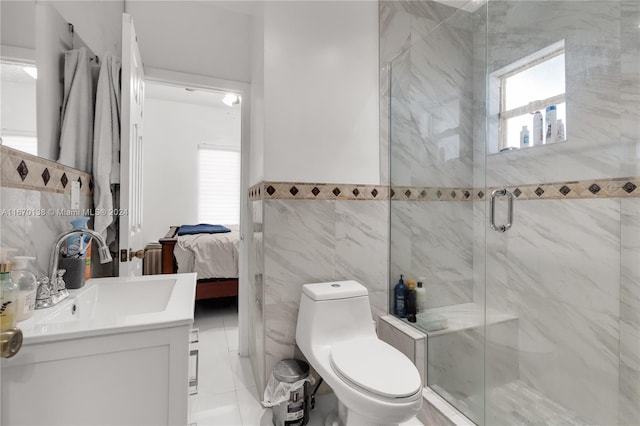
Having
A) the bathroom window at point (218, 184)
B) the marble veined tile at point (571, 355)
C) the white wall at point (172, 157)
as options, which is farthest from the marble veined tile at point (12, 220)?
the bathroom window at point (218, 184)

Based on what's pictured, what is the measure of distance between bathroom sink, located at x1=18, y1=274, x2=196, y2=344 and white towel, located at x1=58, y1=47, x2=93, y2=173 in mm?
599

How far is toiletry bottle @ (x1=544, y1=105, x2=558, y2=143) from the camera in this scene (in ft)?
5.69

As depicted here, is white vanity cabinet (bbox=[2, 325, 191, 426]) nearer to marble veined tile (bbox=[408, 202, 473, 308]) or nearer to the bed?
marble veined tile (bbox=[408, 202, 473, 308])

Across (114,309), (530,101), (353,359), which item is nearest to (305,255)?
(353,359)

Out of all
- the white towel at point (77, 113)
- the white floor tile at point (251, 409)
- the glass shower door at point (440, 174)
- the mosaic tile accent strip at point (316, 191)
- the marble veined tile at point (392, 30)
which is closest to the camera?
the white towel at point (77, 113)

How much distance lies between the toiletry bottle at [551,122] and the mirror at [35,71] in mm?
2380

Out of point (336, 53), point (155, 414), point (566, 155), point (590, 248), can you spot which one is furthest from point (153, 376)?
point (566, 155)

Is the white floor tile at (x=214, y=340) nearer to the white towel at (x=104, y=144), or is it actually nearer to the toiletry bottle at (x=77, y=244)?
the white towel at (x=104, y=144)

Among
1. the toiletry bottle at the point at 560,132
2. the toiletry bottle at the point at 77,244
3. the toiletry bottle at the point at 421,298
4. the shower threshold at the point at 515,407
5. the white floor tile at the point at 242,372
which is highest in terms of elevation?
the toiletry bottle at the point at 560,132

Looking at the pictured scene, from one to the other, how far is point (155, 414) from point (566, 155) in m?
2.16

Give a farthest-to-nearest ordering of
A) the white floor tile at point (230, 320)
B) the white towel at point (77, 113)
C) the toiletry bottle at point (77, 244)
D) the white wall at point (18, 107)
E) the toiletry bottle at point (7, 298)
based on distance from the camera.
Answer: the white floor tile at point (230, 320) < the white towel at point (77, 113) < the toiletry bottle at point (77, 244) < the white wall at point (18, 107) < the toiletry bottle at point (7, 298)

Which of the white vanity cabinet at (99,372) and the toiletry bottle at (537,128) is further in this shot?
the toiletry bottle at (537,128)

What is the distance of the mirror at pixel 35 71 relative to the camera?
0.87 m

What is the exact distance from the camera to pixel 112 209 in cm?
165
